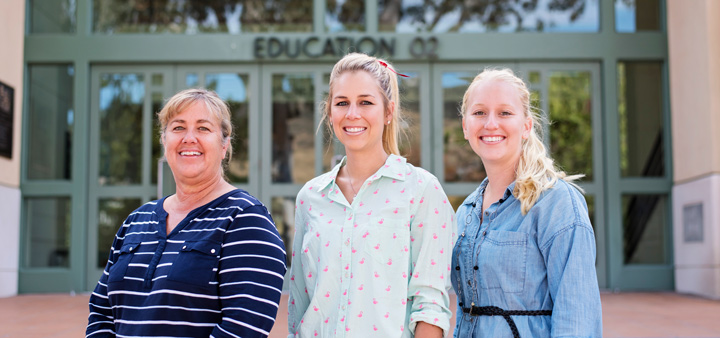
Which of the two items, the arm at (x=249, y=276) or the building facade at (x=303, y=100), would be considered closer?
the arm at (x=249, y=276)

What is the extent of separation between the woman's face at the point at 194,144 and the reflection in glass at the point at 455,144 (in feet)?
22.1

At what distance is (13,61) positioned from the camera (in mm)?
8344

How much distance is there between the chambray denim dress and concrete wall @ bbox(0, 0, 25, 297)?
24.4 ft

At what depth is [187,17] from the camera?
354 inches

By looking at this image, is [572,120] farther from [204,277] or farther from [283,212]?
[204,277]

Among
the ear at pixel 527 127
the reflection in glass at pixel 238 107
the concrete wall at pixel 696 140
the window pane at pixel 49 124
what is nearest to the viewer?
the ear at pixel 527 127

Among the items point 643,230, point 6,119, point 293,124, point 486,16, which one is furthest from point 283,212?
point 643,230

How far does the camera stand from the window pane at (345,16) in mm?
8867

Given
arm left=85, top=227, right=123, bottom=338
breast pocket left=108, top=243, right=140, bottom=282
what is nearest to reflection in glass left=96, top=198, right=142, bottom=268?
arm left=85, top=227, right=123, bottom=338

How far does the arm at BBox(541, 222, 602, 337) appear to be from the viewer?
1.89 metres

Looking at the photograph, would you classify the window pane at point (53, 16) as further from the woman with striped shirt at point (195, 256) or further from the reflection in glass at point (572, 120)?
the woman with striped shirt at point (195, 256)

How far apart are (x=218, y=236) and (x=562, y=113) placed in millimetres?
7552

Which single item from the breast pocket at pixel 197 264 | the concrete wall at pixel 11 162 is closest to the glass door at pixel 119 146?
the concrete wall at pixel 11 162

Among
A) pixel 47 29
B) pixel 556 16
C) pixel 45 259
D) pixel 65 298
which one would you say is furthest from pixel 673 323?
pixel 47 29
